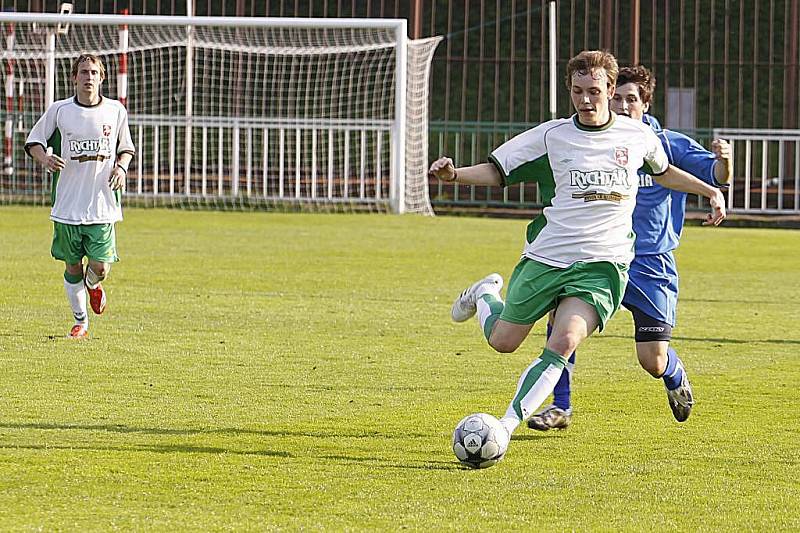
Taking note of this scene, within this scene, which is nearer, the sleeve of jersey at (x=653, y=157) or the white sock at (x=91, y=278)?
the sleeve of jersey at (x=653, y=157)

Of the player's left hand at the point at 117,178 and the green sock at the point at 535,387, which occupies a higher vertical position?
the player's left hand at the point at 117,178

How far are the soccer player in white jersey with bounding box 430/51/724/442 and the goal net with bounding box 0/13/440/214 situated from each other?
52.3 feet

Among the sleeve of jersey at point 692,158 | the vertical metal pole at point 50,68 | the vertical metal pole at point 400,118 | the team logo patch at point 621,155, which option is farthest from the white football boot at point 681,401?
the vertical metal pole at point 50,68

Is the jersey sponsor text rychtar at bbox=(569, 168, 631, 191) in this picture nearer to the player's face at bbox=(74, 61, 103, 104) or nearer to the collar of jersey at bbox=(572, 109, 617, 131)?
the collar of jersey at bbox=(572, 109, 617, 131)

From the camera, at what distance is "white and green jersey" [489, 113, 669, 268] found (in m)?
6.08

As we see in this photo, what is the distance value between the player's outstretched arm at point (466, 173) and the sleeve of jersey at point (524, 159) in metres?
0.03

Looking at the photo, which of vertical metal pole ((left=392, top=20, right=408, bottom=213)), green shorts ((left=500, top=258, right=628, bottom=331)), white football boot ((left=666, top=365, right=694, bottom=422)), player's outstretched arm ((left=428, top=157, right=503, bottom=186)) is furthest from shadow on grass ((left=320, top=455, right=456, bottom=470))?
vertical metal pole ((left=392, top=20, right=408, bottom=213))

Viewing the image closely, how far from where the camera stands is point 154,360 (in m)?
8.63

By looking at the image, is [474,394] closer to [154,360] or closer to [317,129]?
[154,360]

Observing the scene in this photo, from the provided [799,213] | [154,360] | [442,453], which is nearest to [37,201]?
[799,213]

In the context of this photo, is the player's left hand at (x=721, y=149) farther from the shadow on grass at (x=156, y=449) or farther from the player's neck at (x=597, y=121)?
the shadow on grass at (x=156, y=449)

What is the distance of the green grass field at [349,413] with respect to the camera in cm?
509

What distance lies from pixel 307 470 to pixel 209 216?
16206 millimetres

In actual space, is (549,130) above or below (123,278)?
above
